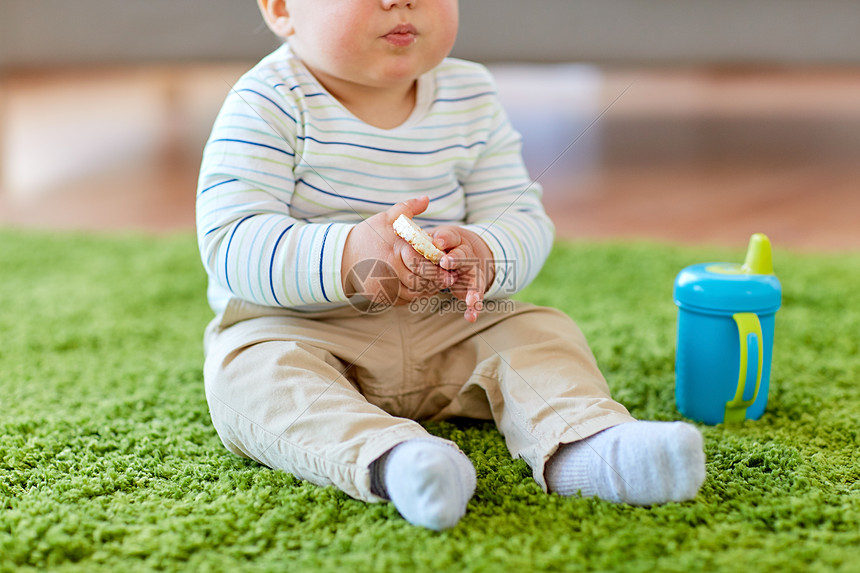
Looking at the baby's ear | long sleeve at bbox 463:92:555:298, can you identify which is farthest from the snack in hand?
the baby's ear

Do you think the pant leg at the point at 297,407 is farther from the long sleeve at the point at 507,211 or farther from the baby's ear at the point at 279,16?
the baby's ear at the point at 279,16

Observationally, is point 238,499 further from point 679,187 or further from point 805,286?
point 679,187

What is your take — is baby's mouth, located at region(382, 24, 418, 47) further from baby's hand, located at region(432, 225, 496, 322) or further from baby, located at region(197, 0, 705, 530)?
baby's hand, located at region(432, 225, 496, 322)

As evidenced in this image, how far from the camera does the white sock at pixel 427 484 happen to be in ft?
1.83

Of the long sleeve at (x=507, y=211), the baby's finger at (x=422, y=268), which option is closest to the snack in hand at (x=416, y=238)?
the baby's finger at (x=422, y=268)

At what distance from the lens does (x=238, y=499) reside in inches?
24.5

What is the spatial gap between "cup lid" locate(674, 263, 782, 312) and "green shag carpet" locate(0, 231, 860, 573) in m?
0.11

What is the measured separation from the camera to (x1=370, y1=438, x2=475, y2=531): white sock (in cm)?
56

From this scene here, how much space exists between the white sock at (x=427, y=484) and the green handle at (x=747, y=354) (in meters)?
0.30

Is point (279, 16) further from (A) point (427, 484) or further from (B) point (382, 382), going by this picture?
(A) point (427, 484)

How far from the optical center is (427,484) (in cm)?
56

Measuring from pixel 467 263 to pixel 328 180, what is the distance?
16 cm

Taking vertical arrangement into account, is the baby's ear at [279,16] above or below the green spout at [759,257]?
above

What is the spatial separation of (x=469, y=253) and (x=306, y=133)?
185mm
